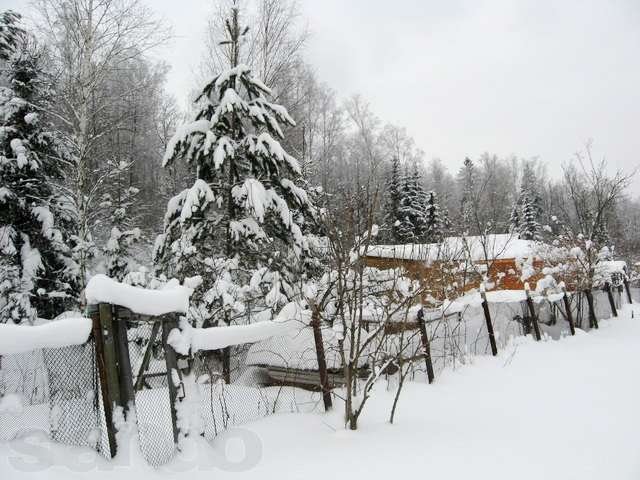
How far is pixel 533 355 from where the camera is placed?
809 cm

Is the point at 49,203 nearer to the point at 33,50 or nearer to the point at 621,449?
the point at 33,50

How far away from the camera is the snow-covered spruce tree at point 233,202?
26.2ft

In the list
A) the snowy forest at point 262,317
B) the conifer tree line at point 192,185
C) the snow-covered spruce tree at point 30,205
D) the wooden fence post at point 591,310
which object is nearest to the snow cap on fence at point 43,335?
the snowy forest at point 262,317

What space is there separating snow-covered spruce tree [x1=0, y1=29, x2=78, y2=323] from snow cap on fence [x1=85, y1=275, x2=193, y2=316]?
31.3ft

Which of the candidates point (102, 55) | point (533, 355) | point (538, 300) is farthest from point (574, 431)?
point (102, 55)

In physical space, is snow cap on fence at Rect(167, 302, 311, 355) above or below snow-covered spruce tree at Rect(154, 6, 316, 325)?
below

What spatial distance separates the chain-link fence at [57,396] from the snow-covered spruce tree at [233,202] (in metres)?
4.06

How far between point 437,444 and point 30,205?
1263 centimetres

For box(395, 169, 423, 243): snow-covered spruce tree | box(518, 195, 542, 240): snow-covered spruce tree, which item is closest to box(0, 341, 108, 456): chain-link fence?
box(395, 169, 423, 243): snow-covered spruce tree

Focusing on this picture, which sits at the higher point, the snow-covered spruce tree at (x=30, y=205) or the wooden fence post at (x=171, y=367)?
the snow-covered spruce tree at (x=30, y=205)

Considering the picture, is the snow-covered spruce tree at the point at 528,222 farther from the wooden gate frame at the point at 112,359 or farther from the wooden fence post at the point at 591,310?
the wooden gate frame at the point at 112,359

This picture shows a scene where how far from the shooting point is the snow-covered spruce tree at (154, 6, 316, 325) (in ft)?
26.2

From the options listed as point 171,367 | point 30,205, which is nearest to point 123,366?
point 171,367

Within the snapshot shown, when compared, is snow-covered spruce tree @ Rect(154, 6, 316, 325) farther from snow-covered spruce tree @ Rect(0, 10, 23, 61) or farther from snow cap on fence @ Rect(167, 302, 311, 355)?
snow-covered spruce tree @ Rect(0, 10, 23, 61)
